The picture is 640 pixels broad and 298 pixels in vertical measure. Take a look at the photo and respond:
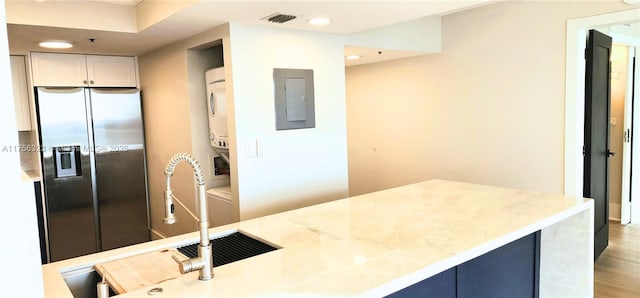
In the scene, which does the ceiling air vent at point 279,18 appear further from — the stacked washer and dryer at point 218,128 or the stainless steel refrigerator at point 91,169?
the stainless steel refrigerator at point 91,169

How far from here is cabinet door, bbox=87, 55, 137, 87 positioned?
13.4 ft

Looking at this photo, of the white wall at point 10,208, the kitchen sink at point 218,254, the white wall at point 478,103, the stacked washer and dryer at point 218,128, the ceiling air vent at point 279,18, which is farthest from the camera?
the white wall at point 478,103

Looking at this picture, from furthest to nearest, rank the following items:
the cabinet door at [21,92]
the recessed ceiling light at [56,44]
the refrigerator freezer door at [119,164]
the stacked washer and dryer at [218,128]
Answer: the refrigerator freezer door at [119,164], the cabinet door at [21,92], the recessed ceiling light at [56,44], the stacked washer and dryer at [218,128]

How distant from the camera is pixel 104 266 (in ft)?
5.24

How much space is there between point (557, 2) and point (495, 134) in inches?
50.4

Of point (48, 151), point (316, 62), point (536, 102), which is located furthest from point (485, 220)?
point (48, 151)

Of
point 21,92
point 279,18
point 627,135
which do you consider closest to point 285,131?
point 279,18

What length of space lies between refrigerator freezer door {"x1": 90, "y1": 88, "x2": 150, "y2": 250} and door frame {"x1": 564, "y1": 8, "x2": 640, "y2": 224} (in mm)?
3967

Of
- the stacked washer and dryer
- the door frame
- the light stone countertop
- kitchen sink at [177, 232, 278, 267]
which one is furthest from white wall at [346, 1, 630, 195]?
kitchen sink at [177, 232, 278, 267]

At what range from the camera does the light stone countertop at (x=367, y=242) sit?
1347mm

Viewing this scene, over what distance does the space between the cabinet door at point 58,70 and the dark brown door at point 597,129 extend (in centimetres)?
448

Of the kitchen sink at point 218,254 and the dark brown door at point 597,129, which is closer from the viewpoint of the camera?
the kitchen sink at point 218,254

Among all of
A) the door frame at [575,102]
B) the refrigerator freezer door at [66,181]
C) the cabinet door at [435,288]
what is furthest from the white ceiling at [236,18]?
the cabinet door at [435,288]

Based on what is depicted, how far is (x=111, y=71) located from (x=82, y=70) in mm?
260
